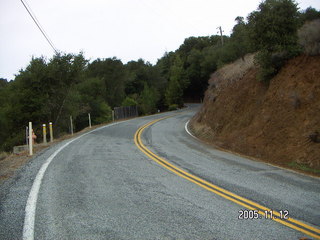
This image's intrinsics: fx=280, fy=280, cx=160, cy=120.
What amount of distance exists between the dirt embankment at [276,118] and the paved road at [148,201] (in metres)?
2.29

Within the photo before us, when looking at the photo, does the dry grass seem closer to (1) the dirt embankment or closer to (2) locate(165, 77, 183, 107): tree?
(1) the dirt embankment

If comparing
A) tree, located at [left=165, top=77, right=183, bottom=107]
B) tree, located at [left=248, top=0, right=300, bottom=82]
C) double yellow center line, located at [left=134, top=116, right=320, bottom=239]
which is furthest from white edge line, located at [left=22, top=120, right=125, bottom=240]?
tree, located at [left=165, top=77, right=183, bottom=107]

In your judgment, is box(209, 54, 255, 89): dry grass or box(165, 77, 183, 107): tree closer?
box(209, 54, 255, 89): dry grass

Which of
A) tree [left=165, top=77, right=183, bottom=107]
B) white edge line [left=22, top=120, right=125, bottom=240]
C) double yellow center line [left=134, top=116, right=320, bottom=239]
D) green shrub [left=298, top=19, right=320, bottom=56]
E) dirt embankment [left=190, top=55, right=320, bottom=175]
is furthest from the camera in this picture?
tree [left=165, top=77, right=183, bottom=107]

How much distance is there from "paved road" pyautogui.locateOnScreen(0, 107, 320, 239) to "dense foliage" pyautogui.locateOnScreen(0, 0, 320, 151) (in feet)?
28.3

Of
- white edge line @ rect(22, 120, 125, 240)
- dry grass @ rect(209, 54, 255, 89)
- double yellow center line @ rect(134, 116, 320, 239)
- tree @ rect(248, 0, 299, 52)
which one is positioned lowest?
double yellow center line @ rect(134, 116, 320, 239)

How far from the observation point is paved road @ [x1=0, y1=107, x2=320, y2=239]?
13.1 feet

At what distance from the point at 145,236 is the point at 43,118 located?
26.8 meters

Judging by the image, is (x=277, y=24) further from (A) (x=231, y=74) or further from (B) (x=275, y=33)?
(A) (x=231, y=74)

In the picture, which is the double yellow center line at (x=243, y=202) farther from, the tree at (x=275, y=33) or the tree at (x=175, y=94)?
the tree at (x=175, y=94)

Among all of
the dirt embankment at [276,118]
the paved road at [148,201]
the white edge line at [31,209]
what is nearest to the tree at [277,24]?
the dirt embankment at [276,118]

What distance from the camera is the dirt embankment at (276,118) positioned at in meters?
10.4

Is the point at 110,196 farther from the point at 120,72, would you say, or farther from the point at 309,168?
the point at 120,72

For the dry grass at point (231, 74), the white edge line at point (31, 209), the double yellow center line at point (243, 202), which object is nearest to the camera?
the white edge line at point (31, 209)
